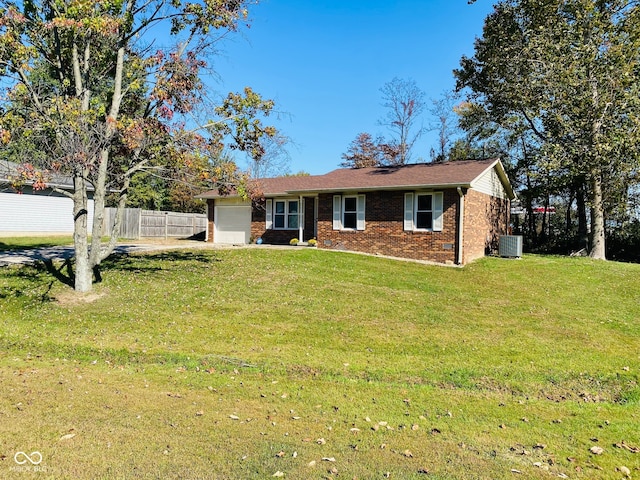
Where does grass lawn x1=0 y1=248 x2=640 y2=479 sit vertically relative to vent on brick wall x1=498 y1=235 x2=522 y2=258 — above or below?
below

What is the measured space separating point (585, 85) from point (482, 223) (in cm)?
735

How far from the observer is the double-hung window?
837 inches

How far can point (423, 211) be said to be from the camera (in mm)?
16734

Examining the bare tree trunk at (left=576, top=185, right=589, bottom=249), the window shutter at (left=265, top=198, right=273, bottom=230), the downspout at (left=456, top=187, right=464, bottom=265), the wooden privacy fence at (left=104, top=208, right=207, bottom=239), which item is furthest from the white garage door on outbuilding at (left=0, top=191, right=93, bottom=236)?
the bare tree trunk at (left=576, top=185, right=589, bottom=249)

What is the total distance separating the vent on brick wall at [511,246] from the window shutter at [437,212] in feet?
12.9

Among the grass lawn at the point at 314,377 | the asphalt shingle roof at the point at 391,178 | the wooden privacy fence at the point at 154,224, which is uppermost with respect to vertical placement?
the asphalt shingle roof at the point at 391,178

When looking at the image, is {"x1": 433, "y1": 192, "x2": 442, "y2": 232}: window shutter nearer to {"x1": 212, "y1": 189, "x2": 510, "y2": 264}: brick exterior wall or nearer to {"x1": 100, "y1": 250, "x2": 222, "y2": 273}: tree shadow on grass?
{"x1": 212, "y1": 189, "x2": 510, "y2": 264}: brick exterior wall

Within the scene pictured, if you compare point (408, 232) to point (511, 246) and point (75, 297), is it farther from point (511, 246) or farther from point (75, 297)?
point (75, 297)

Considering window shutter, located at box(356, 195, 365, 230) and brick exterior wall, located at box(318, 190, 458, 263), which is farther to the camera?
window shutter, located at box(356, 195, 365, 230)

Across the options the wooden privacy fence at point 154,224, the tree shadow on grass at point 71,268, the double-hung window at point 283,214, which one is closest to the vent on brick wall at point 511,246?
the double-hung window at point 283,214

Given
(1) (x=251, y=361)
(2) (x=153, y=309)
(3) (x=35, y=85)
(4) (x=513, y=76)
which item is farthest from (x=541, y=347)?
(4) (x=513, y=76)

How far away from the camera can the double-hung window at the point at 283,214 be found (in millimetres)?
21266
